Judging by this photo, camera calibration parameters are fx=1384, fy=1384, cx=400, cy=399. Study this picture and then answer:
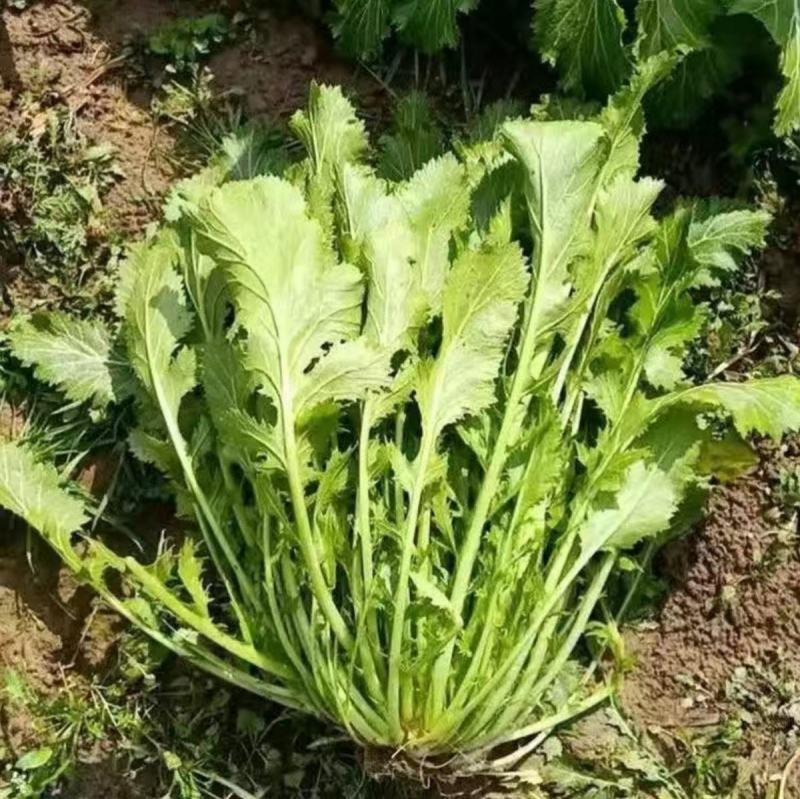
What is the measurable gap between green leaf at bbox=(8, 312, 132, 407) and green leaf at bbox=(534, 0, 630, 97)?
1003 mm

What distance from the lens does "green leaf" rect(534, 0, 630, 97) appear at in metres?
2.51

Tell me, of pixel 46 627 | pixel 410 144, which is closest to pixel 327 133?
pixel 410 144

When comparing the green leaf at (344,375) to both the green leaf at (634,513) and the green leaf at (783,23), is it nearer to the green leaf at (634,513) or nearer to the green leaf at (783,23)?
the green leaf at (634,513)

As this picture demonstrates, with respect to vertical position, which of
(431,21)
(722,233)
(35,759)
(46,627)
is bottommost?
(35,759)

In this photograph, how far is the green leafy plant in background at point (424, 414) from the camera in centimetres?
235

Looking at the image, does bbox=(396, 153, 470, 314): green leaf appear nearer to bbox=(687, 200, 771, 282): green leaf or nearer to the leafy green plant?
bbox=(687, 200, 771, 282): green leaf

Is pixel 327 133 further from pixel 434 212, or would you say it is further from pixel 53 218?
pixel 53 218

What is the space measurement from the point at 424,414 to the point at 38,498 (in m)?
0.77

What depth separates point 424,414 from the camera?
2377 millimetres

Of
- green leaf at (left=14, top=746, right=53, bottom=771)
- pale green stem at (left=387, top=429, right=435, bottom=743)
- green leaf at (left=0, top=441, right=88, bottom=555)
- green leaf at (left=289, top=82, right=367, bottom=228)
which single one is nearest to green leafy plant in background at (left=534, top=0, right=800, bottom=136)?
green leaf at (left=289, top=82, right=367, bottom=228)

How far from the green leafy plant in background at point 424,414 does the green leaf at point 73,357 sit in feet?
0.07

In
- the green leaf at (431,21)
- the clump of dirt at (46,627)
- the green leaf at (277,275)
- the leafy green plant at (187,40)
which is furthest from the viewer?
the leafy green plant at (187,40)

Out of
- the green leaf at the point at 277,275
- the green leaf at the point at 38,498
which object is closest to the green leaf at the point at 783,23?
the green leaf at the point at 277,275

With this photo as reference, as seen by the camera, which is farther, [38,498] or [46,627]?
[46,627]
